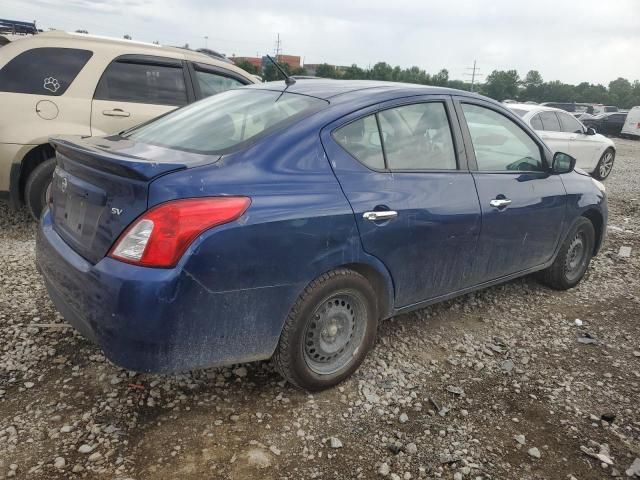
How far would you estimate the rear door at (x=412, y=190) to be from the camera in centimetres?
286

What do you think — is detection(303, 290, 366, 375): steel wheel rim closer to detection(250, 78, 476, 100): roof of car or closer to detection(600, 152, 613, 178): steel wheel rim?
detection(250, 78, 476, 100): roof of car

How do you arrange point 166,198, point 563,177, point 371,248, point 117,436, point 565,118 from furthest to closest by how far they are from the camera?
point 565,118, point 563,177, point 371,248, point 117,436, point 166,198

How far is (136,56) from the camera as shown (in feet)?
18.6

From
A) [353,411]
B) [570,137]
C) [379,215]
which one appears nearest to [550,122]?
[570,137]

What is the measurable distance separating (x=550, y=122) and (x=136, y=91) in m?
7.95

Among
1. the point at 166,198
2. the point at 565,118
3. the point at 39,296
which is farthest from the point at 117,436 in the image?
the point at 565,118

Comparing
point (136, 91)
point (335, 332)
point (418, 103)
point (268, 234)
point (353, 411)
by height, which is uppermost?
point (418, 103)

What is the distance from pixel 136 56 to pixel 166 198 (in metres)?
4.08

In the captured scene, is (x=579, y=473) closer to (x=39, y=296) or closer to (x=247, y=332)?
(x=247, y=332)

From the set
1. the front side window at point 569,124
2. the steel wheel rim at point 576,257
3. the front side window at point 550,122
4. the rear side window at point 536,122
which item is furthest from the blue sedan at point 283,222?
the front side window at point 569,124

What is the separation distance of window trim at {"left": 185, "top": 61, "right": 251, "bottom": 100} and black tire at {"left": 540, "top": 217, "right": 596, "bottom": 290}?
399 centimetres

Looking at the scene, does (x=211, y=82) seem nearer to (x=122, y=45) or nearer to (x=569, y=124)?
(x=122, y=45)

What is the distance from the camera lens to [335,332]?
296 centimetres

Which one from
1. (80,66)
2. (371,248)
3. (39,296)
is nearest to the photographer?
(371,248)
